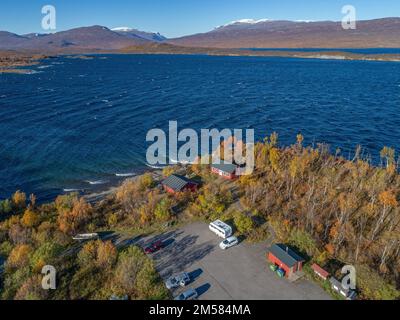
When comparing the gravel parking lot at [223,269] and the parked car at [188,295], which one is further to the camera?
the gravel parking lot at [223,269]

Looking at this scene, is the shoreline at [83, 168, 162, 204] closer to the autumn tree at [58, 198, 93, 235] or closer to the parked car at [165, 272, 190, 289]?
the autumn tree at [58, 198, 93, 235]

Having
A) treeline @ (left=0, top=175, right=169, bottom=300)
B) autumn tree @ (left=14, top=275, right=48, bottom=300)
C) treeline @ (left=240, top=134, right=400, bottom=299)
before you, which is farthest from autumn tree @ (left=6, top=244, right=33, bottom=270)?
treeline @ (left=240, top=134, right=400, bottom=299)

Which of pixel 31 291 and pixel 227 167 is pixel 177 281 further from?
pixel 227 167

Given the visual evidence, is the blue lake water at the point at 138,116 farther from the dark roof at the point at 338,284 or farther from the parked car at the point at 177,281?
the dark roof at the point at 338,284

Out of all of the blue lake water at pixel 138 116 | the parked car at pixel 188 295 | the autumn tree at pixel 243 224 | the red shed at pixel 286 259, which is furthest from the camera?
the blue lake water at pixel 138 116

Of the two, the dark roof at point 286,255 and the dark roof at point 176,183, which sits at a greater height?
the dark roof at point 176,183

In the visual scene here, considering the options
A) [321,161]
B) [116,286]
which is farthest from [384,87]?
[116,286]

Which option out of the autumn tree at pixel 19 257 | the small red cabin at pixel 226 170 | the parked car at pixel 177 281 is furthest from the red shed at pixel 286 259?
the autumn tree at pixel 19 257
